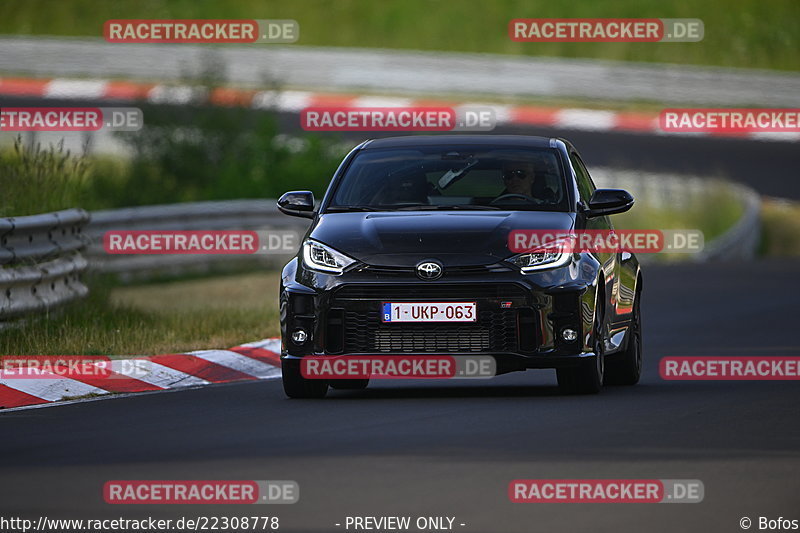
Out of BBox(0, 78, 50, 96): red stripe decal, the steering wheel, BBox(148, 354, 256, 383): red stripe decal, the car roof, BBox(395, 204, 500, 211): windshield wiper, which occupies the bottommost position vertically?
BBox(0, 78, 50, 96): red stripe decal

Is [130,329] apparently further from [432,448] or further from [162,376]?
[432,448]

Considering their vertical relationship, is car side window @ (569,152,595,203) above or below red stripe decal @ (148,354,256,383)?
above

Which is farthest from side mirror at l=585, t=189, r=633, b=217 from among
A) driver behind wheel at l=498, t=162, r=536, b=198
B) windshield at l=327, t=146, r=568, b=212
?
driver behind wheel at l=498, t=162, r=536, b=198

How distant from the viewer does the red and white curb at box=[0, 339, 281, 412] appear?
37.9ft

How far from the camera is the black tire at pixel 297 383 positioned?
11.5m

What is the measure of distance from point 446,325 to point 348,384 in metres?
1.49

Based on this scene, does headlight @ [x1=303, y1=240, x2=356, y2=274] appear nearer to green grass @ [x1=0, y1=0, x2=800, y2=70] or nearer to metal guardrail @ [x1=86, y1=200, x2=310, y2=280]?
metal guardrail @ [x1=86, y1=200, x2=310, y2=280]

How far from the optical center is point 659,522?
7.12m

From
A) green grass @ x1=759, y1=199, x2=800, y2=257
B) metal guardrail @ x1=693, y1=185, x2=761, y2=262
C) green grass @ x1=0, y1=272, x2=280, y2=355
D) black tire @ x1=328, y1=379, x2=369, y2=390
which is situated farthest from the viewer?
green grass @ x1=759, y1=199, x2=800, y2=257

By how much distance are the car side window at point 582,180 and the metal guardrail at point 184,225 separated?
970cm

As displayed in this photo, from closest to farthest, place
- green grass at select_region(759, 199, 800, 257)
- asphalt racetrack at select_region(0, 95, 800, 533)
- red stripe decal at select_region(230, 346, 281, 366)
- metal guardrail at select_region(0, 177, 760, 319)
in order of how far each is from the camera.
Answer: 1. asphalt racetrack at select_region(0, 95, 800, 533)
2. metal guardrail at select_region(0, 177, 760, 319)
3. red stripe decal at select_region(230, 346, 281, 366)
4. green grass at select_region(759, 199, 800, 257)

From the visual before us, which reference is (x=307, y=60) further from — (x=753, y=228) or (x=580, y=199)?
(x=580, y=199)

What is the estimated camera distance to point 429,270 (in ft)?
36.4

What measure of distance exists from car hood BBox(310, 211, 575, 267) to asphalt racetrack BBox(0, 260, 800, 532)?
2.85ft
